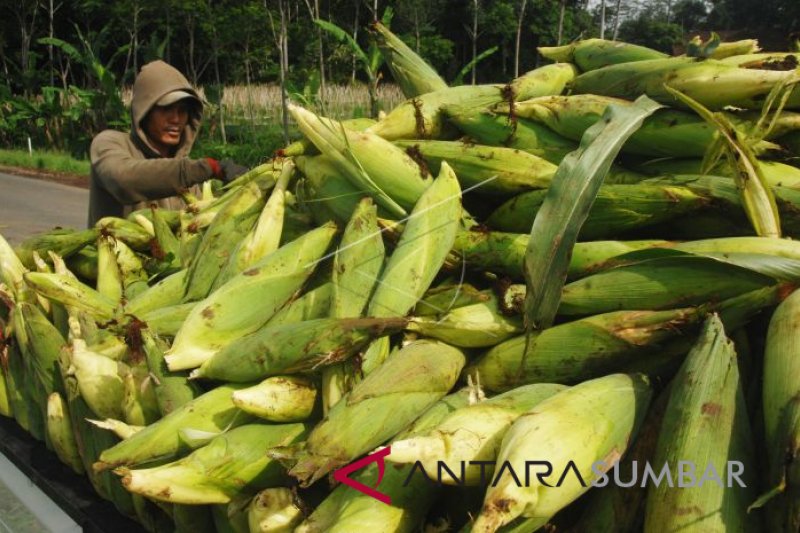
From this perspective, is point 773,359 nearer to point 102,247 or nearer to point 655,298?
point 655,298

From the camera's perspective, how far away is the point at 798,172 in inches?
56.5

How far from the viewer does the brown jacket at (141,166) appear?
134 inches

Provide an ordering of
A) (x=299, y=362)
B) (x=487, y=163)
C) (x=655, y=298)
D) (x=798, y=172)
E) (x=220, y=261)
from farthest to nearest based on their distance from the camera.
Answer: (x=220, y=261), (x=487, y=163), (x=798, y=172), (x=299, y=362), (x=655, y=298)

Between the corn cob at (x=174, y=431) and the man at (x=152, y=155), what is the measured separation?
1914mm

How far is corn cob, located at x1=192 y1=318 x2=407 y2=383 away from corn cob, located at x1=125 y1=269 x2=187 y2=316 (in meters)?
0.51

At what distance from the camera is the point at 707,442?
3.21 ft

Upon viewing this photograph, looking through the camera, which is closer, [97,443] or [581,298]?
[581,298]

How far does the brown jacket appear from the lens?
340cm

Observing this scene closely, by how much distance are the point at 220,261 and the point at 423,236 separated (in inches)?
25.3

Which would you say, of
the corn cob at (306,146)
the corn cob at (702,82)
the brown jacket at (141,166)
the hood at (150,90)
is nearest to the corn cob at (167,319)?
the corn cob at (306,146)

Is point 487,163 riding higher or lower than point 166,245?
higher

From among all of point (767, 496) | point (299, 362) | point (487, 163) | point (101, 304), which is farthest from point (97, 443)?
point (767, 496)

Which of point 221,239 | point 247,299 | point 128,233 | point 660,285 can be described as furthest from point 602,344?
point 128,233

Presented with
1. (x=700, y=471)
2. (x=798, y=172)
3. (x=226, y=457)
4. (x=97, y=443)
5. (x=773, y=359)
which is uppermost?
(x=798, y=172)
